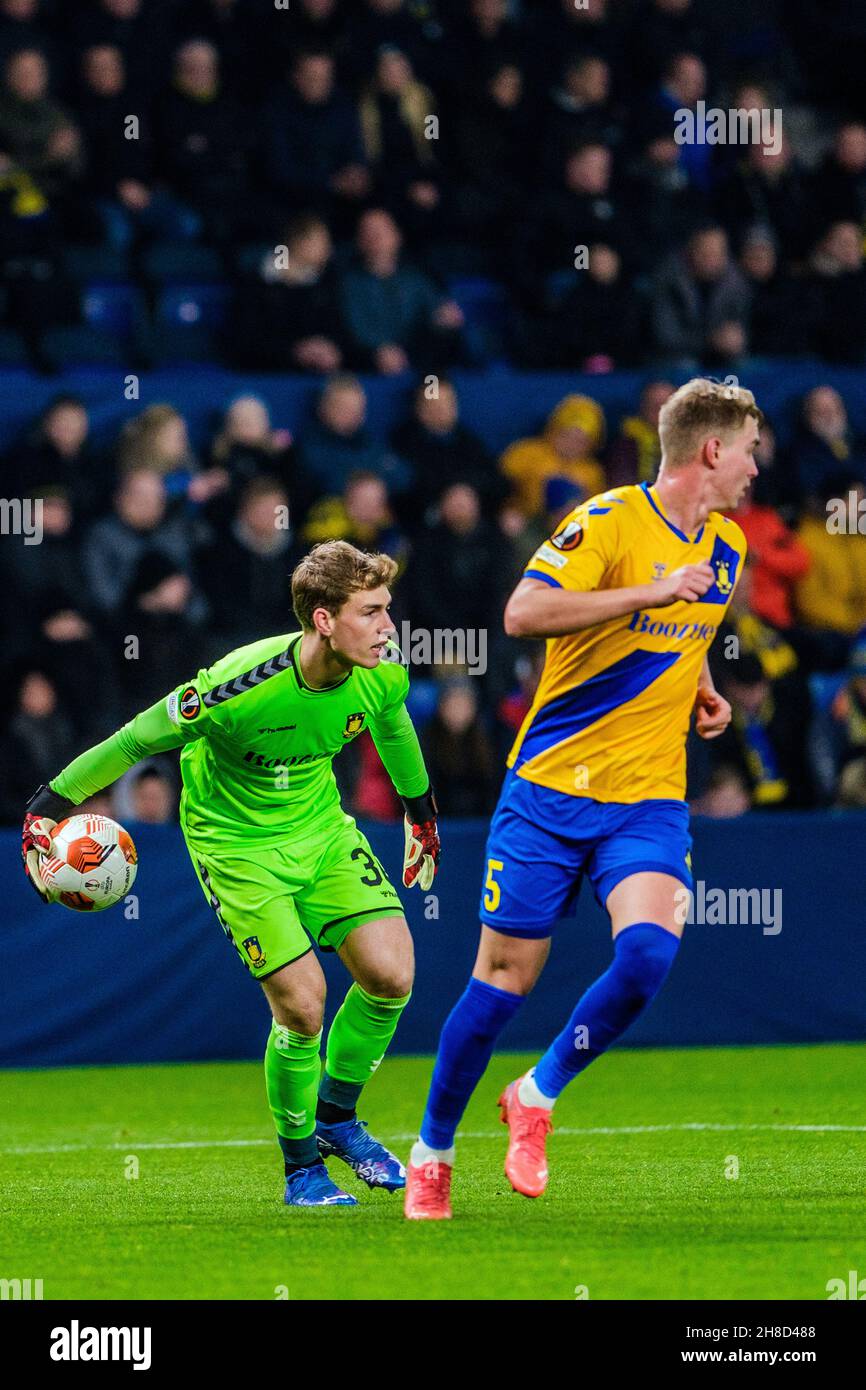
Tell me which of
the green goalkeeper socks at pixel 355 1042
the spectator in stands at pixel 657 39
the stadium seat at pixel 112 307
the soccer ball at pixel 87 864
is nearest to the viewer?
the soccer ball at pixel 87 864

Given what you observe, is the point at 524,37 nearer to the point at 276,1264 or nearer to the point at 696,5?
the point at 696,5

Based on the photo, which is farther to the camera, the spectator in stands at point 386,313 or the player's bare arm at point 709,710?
the spectator in stands at point 386,313

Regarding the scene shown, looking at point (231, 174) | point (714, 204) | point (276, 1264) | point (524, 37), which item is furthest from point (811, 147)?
point (276, 1264)

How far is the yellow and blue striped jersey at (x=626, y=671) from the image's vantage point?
6094mm

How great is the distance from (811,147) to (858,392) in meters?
3.11

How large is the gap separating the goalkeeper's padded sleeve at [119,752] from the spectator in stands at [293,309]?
23.7 ft

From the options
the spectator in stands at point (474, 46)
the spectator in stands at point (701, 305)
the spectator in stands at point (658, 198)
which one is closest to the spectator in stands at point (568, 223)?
the spectator in stands at point (658, 198)

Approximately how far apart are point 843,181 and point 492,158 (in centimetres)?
262

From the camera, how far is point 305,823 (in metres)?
6.96

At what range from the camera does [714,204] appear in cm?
1569

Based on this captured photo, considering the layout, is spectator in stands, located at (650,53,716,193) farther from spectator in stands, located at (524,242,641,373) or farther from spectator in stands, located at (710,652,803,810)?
spectator in stands, located at (710,652,803,810)

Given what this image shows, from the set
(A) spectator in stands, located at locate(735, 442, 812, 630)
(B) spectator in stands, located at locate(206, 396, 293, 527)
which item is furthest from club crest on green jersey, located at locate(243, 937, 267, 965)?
(A) spectator in stands, located at locate(735, 442, 812, 630)

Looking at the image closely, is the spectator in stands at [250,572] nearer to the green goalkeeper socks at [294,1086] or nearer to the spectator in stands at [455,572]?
the spectator in stands at [455,572]

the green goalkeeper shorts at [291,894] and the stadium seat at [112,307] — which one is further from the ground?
the stadium seat at [112,307]
